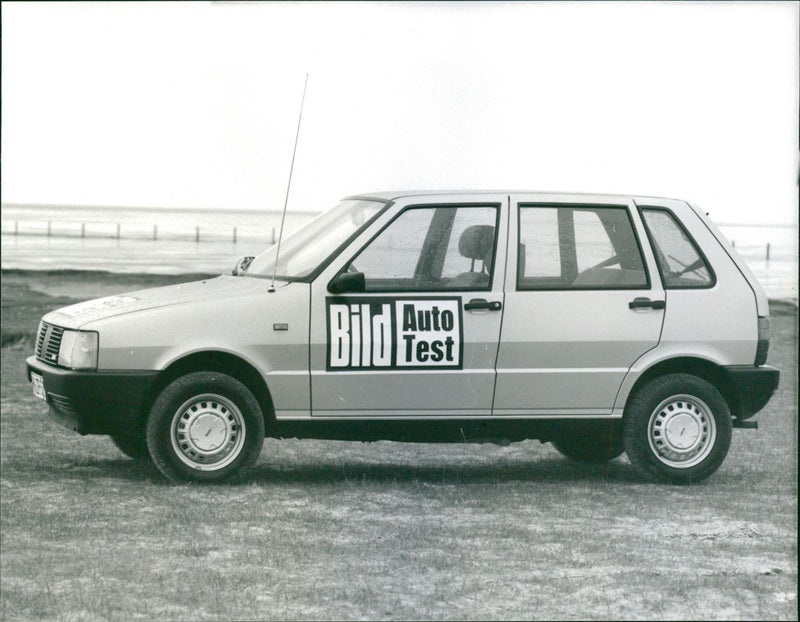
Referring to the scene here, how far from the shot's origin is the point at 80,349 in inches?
347

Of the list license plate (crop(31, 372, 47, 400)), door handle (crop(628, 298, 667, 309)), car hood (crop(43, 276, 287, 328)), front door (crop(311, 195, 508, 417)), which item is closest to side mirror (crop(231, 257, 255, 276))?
car hood (crop(43, 276, 287, 328))

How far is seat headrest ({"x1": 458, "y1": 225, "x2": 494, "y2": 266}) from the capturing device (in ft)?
29.7

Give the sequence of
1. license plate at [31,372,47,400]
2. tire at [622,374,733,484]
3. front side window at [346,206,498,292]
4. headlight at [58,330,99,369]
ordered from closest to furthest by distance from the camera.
Answer: headlight at [58,330,99,369]
front side window at [346,206,498,292]
license plate at [31,372,47,400]
tire at [622,374,733,484]

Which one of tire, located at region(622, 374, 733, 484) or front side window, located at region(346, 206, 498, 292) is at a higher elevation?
front side window, located at region(346, 206, 498, 292)

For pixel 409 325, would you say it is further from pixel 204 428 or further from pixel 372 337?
pixel 204 428

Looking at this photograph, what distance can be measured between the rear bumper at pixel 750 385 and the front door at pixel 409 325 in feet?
5.51

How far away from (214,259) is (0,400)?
72750mm

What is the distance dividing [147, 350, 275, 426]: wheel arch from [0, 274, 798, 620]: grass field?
0.55 meters

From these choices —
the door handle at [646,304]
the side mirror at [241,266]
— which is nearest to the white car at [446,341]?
the door handle at [646,304]

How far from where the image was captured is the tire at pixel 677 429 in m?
9.21

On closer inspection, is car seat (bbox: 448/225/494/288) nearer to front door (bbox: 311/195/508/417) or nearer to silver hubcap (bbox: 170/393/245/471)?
front door (bbox: 311/195/508/417)

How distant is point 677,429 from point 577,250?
4.49 feet

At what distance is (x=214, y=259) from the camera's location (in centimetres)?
8544

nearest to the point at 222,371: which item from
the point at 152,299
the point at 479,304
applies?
the point at 152,299
